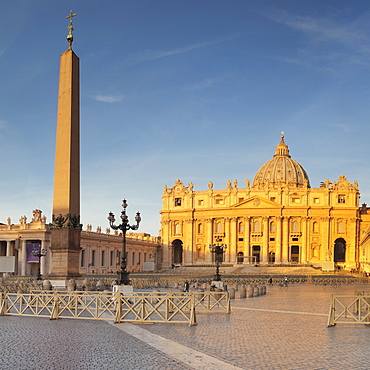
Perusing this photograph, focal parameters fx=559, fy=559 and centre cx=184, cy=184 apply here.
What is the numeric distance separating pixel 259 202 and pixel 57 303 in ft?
277

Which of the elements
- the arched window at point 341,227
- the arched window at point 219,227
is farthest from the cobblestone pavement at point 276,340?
the arched window at point 219,227

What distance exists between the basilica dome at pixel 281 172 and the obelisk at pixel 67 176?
327ft

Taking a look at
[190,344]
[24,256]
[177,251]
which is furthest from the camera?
[177,251]

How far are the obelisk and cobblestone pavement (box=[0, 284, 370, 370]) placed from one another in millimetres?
6716

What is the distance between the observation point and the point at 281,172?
124 metres

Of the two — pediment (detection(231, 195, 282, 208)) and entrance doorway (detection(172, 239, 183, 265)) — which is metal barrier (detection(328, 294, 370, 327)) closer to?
pediment (detection(231, 195, 282, 208))

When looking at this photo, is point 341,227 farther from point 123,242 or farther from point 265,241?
point 123,242

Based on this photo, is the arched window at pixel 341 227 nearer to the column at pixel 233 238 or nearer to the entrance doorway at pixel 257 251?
the entrance doorway at pixel 257 251

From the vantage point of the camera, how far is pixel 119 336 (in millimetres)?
13031

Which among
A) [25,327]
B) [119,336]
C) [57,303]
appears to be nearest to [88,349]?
[119,336]

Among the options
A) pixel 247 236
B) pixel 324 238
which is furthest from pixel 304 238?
pixel 247 236

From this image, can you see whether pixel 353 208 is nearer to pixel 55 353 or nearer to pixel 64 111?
pixel 64 111

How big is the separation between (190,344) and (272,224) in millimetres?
89095

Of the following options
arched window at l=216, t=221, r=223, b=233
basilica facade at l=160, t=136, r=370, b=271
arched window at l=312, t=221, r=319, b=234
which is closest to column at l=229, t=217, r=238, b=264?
basilica facade at l=160, t=136, r=370, b=271
